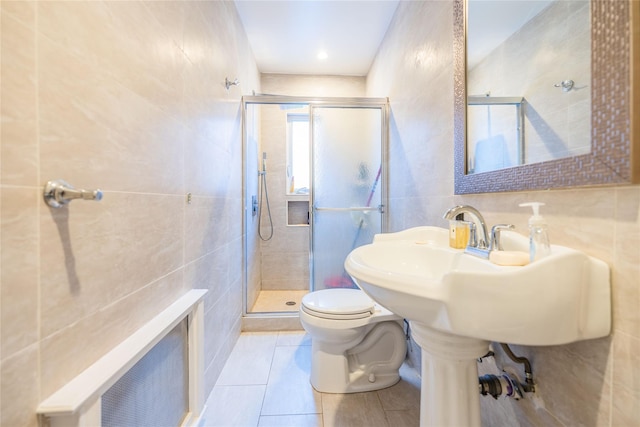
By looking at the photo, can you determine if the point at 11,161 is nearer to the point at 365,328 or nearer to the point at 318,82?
the point at 365,328

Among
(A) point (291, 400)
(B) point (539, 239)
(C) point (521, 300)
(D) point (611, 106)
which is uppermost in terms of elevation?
(D) point (611, 106)

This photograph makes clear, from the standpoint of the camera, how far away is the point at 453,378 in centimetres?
75

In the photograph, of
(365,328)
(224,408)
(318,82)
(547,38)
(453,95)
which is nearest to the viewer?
(547,38)

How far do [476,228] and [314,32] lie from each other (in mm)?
2026

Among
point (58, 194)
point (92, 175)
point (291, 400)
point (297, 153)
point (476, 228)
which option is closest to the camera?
point (58, 194)

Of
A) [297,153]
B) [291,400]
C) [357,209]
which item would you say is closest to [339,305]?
[291,400]

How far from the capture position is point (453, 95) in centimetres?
111

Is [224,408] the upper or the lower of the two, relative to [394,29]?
lower

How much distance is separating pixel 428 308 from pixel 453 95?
964 millimetres

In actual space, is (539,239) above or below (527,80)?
below

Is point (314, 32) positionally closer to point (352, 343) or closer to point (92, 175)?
point (92, 175)

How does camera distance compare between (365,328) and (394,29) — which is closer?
(365,328)

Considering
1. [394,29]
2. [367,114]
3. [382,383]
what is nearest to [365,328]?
[382,383]

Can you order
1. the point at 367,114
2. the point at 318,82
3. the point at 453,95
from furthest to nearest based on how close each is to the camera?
the point at 318,82 → the point at 367,114 → the point at 453,95
